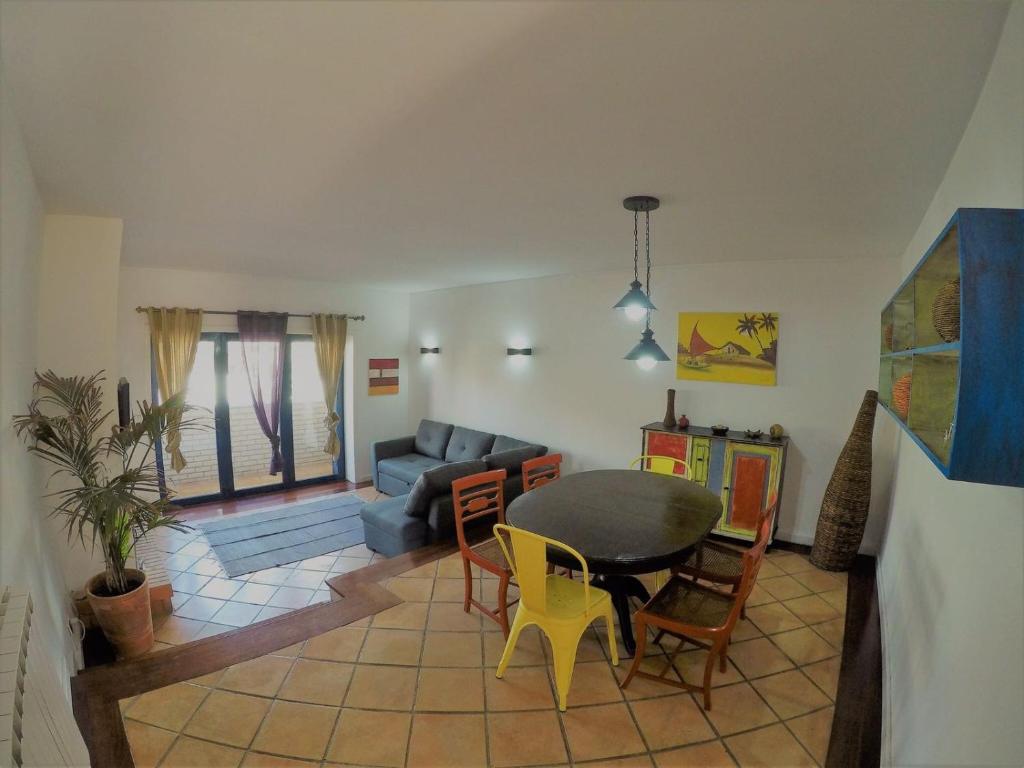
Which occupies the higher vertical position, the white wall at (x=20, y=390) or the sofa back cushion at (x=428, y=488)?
the white wall at (x=20, y=390)

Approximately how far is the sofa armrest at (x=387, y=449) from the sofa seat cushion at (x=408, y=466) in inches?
3.1

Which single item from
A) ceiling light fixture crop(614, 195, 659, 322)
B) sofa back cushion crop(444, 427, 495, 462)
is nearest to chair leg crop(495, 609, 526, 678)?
ceiling light fixture crop(614, 195, 659, 322)

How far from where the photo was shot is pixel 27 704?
1.16 m

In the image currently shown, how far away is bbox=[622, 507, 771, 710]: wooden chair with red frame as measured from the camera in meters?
2.08

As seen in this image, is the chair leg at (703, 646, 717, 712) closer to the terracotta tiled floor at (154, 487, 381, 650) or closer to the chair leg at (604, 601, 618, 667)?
the chair leg at (604, 601, 618, 667)

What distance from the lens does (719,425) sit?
13.7 ft

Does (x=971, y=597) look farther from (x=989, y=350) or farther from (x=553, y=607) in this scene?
(x=553, y=607)

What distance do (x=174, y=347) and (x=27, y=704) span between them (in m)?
4.70

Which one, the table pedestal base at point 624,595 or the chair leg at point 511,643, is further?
the table pedestal base at point 624,595

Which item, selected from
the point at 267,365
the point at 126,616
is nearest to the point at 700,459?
the point at 126,616

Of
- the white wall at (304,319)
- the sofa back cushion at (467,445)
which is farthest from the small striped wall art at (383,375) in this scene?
the sofa back cushion at (467,445)

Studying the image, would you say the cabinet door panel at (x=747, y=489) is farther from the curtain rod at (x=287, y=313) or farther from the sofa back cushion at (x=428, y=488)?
the curtain rod at (x=287, y=313)

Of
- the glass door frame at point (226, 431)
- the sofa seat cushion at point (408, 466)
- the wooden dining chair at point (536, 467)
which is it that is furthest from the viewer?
the sofa seat cushion at point (408, 466)

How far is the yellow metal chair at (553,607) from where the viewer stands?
2102 mm
